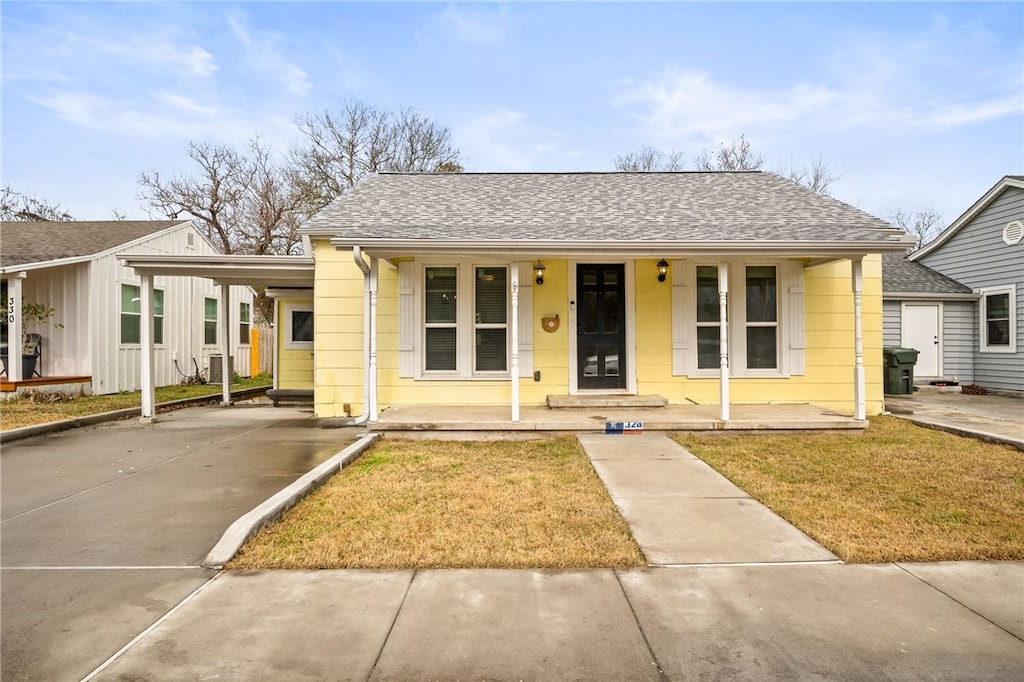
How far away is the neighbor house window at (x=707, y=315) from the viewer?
28.1 feet

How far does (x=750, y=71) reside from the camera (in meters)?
15.1

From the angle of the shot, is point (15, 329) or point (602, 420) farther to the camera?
point (15, 329)

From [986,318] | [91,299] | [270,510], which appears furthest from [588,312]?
[91,299]

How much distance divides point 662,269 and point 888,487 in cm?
451

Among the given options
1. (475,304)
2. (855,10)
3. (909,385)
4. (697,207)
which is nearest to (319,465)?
(475,304)

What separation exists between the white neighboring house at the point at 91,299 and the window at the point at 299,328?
1.21 metres

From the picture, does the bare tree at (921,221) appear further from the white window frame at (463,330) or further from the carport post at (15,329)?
the carport post at (15,329)

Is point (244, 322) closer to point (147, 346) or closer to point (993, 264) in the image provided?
point (147, 346)

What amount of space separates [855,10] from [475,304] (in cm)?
1023

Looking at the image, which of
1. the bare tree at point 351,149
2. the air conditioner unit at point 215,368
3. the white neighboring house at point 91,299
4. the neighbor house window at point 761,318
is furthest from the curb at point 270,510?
the bare tree at point 351,149

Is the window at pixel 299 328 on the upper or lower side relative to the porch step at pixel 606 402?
upper

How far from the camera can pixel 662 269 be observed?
8336 mm

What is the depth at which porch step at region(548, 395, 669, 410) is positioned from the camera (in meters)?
7.96

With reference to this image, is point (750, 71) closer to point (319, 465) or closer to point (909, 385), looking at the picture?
point (909, 385)
